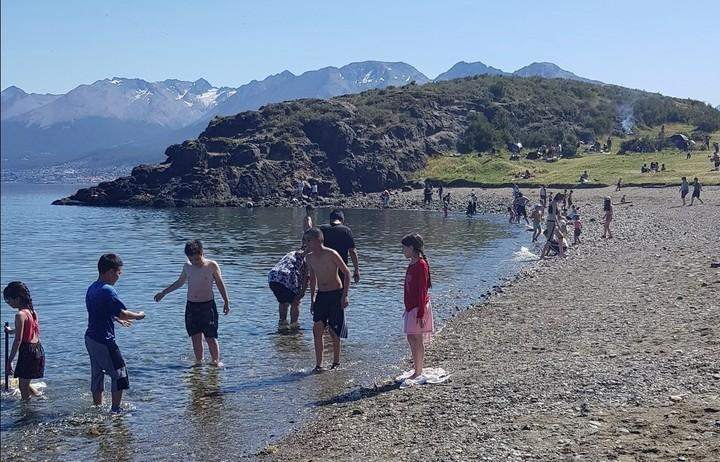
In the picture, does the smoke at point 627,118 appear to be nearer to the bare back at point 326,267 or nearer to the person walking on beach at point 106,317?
the bare back at point 326,267

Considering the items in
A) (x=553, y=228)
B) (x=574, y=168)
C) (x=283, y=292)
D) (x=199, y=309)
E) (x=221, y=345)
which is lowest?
(x=221, y=345)

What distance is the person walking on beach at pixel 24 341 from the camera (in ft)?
35.7

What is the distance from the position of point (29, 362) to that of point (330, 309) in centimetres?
431

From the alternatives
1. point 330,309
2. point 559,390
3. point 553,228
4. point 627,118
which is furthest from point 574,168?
point 559,390

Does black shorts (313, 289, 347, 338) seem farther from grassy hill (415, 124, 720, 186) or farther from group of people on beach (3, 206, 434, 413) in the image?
grassy hill (415, 124, 720, 186)

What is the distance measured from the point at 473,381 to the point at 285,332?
6.29 m

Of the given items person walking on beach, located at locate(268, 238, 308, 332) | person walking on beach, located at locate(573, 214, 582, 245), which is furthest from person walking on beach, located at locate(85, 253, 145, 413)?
person walking on beach, located at locate(573, 214, 582, 245)

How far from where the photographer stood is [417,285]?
35.2ft

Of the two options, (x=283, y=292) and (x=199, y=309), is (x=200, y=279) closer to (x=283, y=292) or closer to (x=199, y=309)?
(x=199, y=309)

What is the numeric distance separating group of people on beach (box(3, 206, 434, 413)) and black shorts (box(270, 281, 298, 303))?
2904mm

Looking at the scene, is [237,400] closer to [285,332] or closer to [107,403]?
[107,403]

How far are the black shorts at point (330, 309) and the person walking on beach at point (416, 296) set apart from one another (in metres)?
1.44

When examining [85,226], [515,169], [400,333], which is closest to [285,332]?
[400,333]

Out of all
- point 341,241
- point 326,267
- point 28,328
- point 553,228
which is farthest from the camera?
point 553,228
